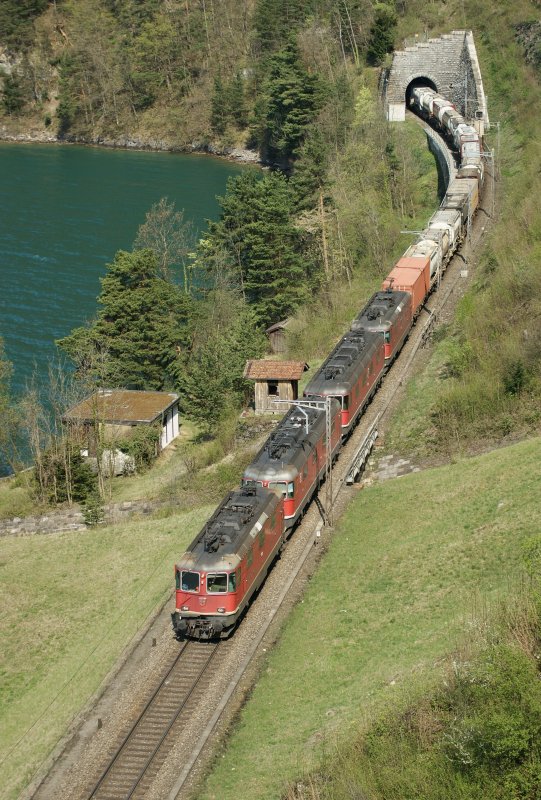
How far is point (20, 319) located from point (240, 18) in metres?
95.5

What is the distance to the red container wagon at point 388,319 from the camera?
47156mm

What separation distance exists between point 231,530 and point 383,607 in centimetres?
493

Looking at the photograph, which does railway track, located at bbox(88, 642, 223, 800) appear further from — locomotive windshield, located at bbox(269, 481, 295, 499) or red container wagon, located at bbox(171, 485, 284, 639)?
locomotive windshield, located at bbox(269, 481, 295, 499)

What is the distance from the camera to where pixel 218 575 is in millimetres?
29156

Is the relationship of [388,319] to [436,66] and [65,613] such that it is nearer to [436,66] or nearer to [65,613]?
[65,613]

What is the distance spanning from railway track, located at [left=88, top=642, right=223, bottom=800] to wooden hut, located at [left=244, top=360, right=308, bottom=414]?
2314 cm

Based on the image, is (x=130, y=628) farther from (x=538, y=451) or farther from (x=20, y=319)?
(x=20, y=319)

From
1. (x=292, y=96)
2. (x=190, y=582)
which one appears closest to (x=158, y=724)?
(x=190, y=582)

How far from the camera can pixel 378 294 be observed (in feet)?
165

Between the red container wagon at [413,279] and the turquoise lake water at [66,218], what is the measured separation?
28.8 m

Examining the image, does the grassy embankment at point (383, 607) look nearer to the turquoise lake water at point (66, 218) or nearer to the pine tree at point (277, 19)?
the turquoise lake water at point (66, 218)

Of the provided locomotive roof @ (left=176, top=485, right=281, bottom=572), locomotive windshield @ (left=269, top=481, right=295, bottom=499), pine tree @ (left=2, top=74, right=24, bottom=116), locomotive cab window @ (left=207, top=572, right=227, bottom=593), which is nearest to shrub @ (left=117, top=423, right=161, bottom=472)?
locomotive windshield @ (left=269, top=481, right=295, bottom=499)

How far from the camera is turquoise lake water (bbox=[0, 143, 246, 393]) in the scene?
8450 centimetres

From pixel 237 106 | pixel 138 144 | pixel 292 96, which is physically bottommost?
pixel 138 144
